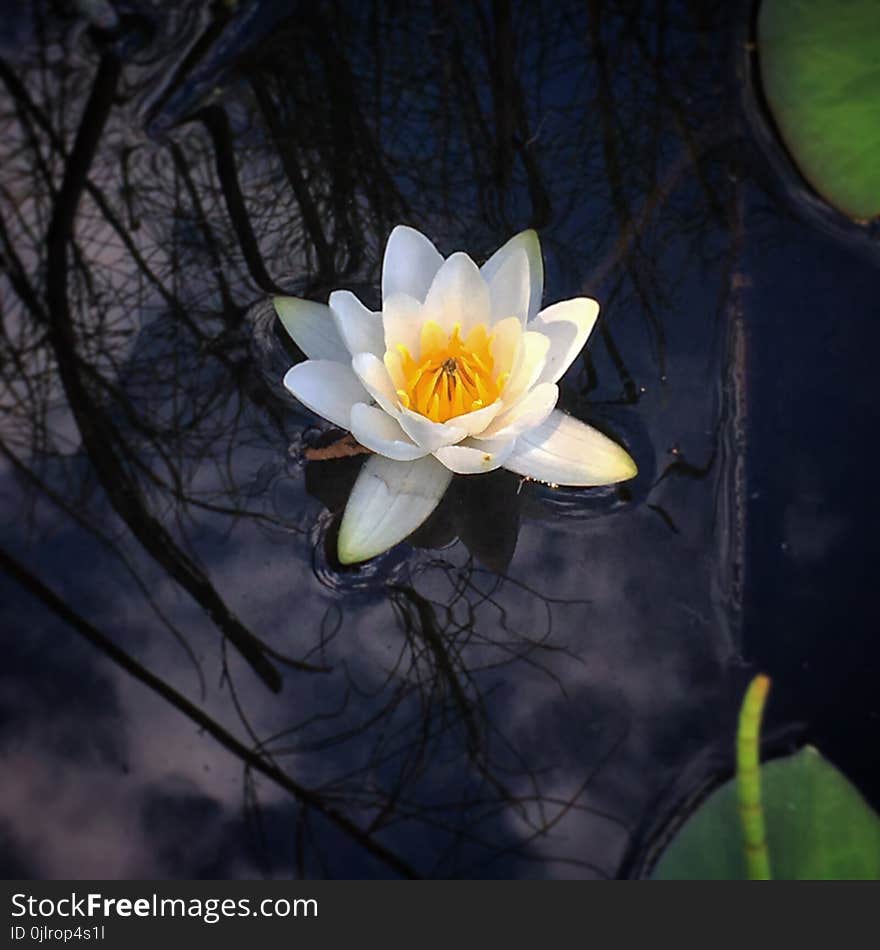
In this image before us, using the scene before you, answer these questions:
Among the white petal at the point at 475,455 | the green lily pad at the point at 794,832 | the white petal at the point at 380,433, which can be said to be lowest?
the green lily pad at the point at 794,832

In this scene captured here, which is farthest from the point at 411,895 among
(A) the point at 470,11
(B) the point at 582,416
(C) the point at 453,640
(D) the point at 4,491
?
(A) the point at 470,11

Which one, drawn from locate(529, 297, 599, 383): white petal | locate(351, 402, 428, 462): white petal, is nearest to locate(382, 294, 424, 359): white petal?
locate(351, 402, 428, 462): white petal

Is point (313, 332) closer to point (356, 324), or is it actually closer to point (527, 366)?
point (356, 324)

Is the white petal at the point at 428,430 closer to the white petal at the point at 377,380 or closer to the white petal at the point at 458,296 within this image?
the white petal at the point at 377,380

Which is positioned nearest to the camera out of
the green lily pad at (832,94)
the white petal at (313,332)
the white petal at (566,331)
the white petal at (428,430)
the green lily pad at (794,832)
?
the green lily pad at (794,832)

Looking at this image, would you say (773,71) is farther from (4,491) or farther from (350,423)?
(4,491)

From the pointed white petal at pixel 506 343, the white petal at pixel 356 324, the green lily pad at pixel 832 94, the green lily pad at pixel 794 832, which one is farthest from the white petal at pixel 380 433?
the green lily pad at pixel 832 94
